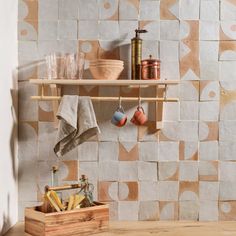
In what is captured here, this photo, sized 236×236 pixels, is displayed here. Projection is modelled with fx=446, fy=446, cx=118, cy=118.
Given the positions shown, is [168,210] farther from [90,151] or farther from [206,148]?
[90,151]

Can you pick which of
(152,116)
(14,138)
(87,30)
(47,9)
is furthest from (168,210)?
(47,9)

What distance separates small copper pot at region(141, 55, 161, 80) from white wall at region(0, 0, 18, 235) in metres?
0.58

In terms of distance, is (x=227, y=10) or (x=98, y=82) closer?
(x=98, y=82)

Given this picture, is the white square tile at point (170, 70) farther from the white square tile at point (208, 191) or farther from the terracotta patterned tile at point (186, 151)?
the white square tile at point (208, 191)

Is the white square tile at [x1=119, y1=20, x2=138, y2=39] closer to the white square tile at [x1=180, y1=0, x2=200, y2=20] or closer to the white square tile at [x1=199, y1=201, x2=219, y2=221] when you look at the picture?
the white square tile at [x1=180, y1=0, x2=200, y2=20]

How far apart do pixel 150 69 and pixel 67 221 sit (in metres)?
0.73

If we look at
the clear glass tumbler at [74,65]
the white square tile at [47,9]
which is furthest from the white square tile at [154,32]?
the white square tile at [47,9]

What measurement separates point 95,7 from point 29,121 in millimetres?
606

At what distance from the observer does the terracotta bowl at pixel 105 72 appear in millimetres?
1908

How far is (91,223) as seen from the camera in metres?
1.79

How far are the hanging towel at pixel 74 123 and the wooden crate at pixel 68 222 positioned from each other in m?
0.28

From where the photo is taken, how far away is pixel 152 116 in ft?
6.79

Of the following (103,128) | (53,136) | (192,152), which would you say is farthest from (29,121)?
(192,152)

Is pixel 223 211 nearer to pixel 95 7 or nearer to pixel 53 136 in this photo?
pixel 53 136
